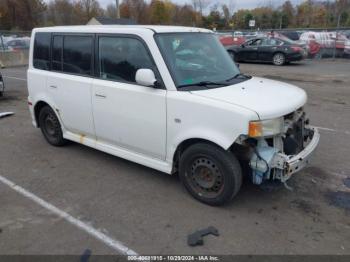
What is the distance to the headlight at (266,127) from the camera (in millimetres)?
3471

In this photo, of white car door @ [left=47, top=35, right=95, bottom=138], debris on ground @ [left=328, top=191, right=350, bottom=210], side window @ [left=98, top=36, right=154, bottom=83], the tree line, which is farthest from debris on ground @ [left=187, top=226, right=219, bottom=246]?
the tree line

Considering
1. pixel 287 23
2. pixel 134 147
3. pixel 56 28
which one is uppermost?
pixel 287 23

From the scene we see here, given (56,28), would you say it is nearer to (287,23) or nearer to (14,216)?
(14,216)

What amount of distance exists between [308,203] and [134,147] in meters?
2.23

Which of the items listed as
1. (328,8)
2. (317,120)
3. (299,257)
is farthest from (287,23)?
(299,257)

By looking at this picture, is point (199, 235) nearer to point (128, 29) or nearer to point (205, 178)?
point (205, 178)

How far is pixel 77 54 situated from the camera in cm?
507

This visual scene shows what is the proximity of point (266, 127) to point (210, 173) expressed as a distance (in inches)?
33.0

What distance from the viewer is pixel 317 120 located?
7.48 meters

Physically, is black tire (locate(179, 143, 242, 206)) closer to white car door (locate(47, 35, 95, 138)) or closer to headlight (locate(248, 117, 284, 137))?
headlight (locate(248, 117, 284, 137))

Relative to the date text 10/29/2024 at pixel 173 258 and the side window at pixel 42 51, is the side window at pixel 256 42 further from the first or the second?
the date text 10/29/2024 at pixel 173 258

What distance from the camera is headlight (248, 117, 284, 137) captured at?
347cm

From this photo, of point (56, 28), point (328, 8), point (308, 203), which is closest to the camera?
point (308, 203)

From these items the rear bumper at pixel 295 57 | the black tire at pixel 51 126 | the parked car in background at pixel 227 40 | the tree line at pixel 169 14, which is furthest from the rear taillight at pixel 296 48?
the tree line at pixel 169 14
